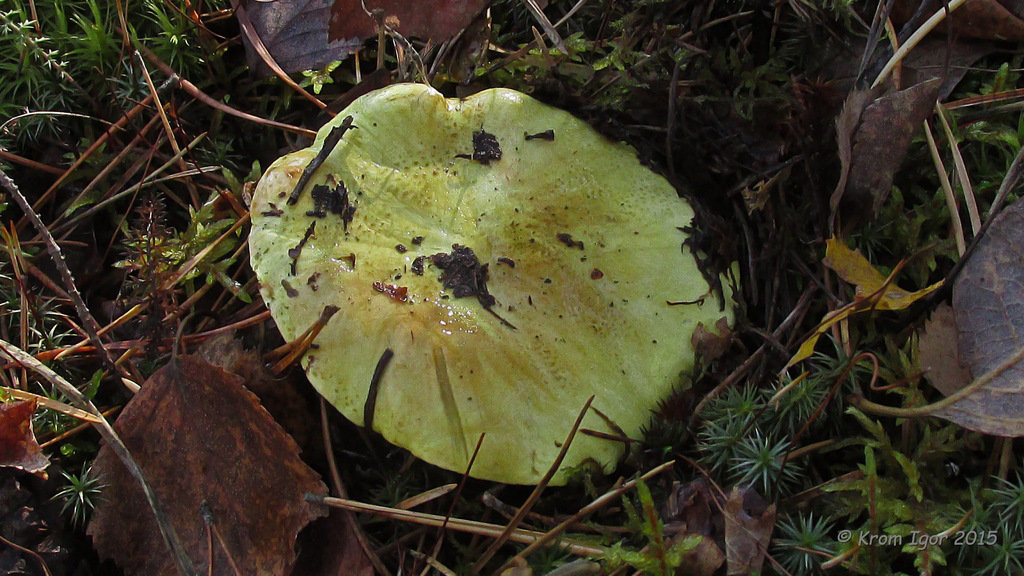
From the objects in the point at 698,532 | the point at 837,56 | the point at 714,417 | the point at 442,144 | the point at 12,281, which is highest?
the point at 837,56

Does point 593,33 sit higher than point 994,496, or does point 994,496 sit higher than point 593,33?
point 593,33

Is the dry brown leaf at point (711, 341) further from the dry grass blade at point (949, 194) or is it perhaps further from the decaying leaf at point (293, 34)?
the decaying leaf at point (293, 34)

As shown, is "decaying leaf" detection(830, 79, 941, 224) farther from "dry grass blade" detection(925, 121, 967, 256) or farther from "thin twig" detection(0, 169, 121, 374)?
"thin twig" detection(0, 169, 121, 374)

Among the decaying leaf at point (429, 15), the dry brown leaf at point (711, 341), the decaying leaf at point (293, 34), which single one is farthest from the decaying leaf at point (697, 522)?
the decaying leaf at point (293, 34)

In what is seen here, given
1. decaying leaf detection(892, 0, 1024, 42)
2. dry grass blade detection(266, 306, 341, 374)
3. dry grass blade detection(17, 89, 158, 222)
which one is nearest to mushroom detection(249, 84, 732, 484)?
dry grass blade detection(266, 306, 341, 374)

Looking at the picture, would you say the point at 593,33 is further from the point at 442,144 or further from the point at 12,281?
the point at 12,281

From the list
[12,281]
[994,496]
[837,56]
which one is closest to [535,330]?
[994,496]
